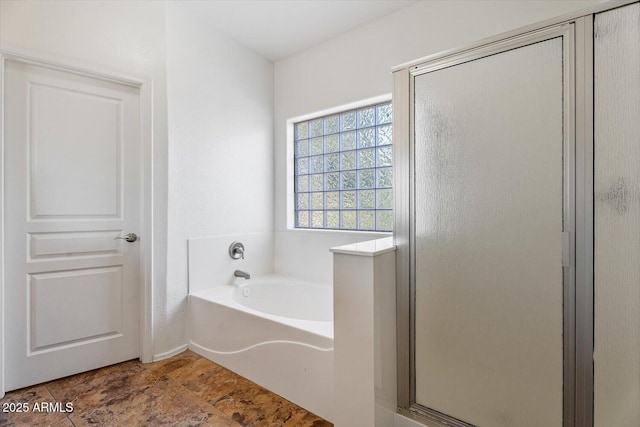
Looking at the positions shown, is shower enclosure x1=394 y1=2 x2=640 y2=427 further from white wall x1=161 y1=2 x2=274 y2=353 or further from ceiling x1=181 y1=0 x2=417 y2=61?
white wall x1=161 y1=2 x2=274 y2=353

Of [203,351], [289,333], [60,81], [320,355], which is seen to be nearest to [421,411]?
[320,355]

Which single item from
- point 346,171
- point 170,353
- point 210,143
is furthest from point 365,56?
point 170,353

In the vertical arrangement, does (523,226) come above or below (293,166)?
below

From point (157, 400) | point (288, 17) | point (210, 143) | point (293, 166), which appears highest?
point (288, 17)

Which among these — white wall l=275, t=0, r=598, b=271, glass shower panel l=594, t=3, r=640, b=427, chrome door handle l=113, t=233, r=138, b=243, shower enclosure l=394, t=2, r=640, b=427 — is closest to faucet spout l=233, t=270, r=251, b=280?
white wall l=275, t=0, r=598, b=271

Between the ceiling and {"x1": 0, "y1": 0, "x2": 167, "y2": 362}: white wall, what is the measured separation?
43 cm

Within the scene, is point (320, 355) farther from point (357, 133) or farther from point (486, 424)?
point (357, 133)

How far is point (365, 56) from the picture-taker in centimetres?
266

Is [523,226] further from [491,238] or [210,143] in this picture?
[210,143]

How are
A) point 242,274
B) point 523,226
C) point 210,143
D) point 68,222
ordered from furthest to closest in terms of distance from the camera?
1. point 242,274
2. point 210,143
3. point 68,222
4. point 523,226

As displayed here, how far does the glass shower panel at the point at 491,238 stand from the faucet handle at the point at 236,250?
1833 millimetres

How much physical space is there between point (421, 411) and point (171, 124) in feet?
Result: 8.04

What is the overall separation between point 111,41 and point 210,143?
931mm

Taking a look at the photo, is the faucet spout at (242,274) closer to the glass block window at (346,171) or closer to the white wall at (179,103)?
the white wall at (179,103)
